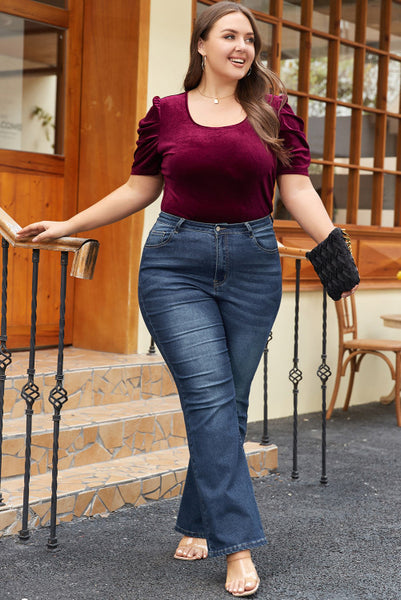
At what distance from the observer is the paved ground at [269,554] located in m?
2.68

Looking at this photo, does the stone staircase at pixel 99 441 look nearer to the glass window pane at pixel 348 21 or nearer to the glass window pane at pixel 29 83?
the glass window pane at pixel 29 83

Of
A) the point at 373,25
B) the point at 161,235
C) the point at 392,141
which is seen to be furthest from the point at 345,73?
the point at 161,235

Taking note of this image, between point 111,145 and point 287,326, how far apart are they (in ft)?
5.85

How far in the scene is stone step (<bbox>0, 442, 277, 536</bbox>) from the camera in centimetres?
316

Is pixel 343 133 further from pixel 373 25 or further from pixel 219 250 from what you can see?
pixel 219 250

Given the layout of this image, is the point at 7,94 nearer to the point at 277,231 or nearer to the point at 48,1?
the point at 48,1

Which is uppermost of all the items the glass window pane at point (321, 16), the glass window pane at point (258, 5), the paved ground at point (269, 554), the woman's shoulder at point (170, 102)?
the glass window pane at point (321, 16)

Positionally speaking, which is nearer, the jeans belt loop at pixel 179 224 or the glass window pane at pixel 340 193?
the jeans belt loop at pixel 179 224

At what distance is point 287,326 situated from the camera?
18.8ft

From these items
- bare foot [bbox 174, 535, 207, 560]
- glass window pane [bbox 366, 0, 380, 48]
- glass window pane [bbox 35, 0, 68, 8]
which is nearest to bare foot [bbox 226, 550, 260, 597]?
bare foot [bbox 174, 535, 207, 560]

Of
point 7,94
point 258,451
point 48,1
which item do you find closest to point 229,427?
point 258,451

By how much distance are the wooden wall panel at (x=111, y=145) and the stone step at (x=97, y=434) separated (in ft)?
2.10

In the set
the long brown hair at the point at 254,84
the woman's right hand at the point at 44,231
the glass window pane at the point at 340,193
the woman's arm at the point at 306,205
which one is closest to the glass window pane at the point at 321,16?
the glass window pane at the point at 340,193

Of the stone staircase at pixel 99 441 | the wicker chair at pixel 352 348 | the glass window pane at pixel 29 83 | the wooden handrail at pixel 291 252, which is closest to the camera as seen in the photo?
the stone staircase at pixel 99 441
